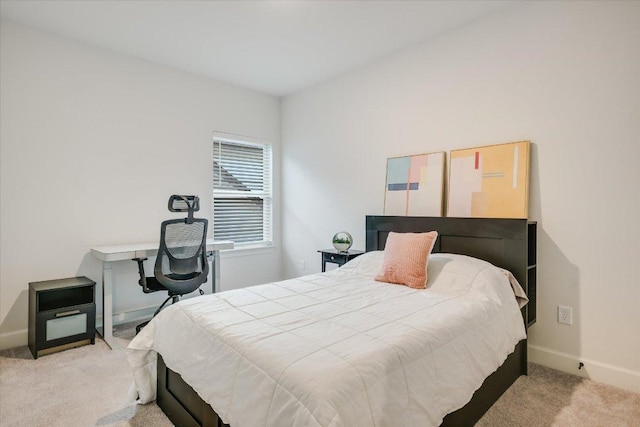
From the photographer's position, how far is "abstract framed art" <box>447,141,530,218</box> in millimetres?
2488

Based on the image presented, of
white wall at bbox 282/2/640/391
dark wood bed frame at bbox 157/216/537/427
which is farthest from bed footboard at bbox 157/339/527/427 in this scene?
white wall at bbox 282/2/640/391

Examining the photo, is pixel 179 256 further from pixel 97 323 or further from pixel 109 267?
pixel 97 323

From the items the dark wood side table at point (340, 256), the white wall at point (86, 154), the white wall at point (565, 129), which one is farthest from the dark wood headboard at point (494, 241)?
the white wall at point (86, 154)

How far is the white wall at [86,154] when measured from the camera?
2840 mm

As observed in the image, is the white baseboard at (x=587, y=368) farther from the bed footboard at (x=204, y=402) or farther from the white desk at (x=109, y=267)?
the white desk at (x=109, y=267)

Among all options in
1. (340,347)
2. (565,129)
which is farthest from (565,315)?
(340,347)

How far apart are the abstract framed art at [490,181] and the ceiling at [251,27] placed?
1.12 metres

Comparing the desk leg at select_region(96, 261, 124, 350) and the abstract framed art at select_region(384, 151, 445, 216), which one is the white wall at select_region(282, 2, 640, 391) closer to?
the abstract framed art at select_region(384, 151, 445, 216)

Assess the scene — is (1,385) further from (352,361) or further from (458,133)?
(458,133)

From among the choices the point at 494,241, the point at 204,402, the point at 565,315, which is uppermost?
the point at 494,241

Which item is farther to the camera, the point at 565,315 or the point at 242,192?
the point at 242,192

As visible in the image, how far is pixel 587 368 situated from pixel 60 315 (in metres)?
3.91

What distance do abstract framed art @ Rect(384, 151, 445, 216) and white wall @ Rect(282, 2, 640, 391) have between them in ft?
0.45

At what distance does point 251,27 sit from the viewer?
9.53 feet
